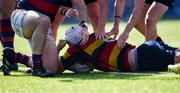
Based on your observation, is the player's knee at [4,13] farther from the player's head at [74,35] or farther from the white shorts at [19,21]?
the player's head at [74,35]

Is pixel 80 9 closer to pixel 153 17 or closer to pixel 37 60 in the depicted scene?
pixel 37 60

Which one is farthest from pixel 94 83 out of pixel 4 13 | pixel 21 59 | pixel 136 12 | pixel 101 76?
pixel 4 13

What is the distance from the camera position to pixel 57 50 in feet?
25.3

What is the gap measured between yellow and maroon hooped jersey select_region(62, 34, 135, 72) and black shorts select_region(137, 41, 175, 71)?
0.15m

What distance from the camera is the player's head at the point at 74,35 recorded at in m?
7.41

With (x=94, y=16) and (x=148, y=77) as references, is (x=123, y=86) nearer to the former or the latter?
(x=148, y=77)

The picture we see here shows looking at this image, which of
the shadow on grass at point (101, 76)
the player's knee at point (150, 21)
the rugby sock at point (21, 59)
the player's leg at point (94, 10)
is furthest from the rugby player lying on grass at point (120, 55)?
the player's leg at point (94, 10)

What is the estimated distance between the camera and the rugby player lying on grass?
7562 millimetres

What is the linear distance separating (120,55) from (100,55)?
21cm

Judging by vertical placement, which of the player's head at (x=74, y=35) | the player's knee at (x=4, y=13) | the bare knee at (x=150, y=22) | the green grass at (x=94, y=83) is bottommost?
the green grass at (x=94, y=83)

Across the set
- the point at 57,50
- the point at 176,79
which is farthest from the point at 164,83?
the point at 57,50

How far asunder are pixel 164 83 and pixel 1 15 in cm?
254

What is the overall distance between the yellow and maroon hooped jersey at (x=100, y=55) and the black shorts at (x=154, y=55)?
0.48ft

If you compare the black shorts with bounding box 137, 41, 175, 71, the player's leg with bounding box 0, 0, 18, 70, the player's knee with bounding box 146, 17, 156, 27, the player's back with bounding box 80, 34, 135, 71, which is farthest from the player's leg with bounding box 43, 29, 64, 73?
the player's knee with bounding box 146, 17, 156, 27
